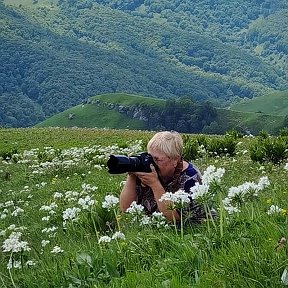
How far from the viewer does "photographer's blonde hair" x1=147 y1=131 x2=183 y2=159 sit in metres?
6.36

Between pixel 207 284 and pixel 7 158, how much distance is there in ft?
75.9

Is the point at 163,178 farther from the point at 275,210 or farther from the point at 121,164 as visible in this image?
the point at 275,210

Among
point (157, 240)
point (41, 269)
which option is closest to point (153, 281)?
point (157, 240)

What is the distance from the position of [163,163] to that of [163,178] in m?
0.29

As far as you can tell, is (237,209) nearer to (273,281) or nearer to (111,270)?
(111,270)

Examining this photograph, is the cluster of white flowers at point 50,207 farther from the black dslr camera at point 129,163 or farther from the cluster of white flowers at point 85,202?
the cluster of white flowers at point 85,202

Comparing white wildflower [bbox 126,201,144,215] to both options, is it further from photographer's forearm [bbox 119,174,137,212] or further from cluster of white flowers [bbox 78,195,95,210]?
photographer's forearm [bbox 119,174,137,212]

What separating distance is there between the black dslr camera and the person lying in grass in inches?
4.1

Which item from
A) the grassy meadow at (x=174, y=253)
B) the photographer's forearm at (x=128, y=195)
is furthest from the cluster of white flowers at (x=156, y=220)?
the photographer's forearm at (x=128, y=195)

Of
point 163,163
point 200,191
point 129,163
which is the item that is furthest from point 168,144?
point 200,191

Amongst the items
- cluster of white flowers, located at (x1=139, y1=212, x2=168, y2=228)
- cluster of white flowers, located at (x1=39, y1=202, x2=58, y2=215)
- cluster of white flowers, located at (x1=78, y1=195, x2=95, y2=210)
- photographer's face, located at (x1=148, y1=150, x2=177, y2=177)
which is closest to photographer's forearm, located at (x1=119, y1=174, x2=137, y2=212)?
photographer's face, located at (x1=148, y1=150, x2=177, y2=177)

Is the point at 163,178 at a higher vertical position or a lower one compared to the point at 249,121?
higher

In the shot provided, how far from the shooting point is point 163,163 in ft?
21.2

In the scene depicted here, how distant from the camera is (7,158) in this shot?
85.3 feet
